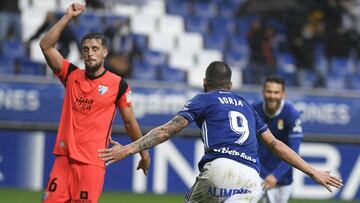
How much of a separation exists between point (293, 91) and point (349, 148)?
140 centimetres

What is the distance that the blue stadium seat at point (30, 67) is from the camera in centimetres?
1745

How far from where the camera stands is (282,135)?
33.1ft

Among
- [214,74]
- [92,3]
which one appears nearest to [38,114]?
[92,3]

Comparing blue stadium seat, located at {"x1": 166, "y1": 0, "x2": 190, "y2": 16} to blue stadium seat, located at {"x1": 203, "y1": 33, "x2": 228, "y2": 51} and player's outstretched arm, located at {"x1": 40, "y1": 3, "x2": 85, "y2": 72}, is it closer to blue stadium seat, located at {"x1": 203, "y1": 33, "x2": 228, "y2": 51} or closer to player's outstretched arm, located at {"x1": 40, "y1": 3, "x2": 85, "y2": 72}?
blue stadium seat, located at {"x1": 203, "y1": 33, "x2": 228, "y2": 51}

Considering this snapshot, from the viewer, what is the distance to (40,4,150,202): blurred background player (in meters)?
8.00

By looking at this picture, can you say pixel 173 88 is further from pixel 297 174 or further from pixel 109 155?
pixel 109 155

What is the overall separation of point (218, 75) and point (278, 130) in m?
3.11

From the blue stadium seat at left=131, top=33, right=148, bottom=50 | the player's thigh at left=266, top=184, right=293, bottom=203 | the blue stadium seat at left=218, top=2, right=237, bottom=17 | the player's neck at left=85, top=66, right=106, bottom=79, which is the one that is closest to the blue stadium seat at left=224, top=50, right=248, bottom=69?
the blue stadium seat at left=218, top=2, right=237, bottom=17

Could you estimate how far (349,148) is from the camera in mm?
15922

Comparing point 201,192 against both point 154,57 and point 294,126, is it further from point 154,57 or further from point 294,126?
point 154,57

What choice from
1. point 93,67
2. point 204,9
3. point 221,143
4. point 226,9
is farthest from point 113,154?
point 226,9

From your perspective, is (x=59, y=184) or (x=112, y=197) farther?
(x=112, y=197)

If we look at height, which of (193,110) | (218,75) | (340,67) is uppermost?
(218,75)

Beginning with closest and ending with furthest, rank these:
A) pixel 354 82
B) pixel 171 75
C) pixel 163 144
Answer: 1. pixel 163 144
2. pixel 171 75
3. pixel 354 82
